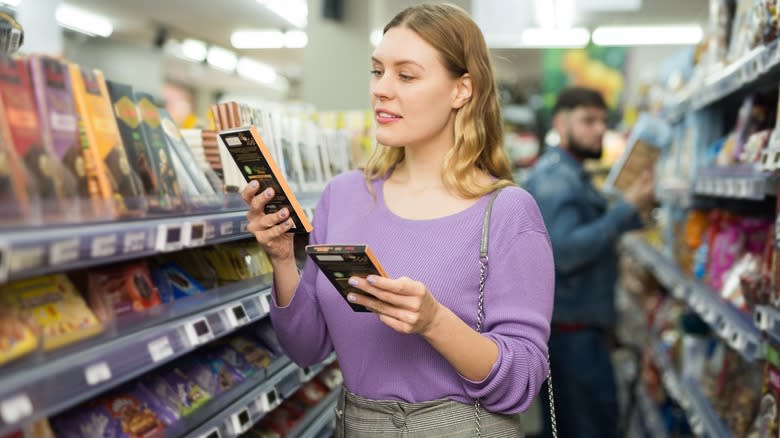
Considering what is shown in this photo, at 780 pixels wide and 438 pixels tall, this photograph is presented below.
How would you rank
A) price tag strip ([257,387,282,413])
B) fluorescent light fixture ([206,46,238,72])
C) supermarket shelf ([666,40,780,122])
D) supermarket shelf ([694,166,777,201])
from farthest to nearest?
fluorescent light fixture ([206,46,238,72]), supermarket shelf ([694,166,777,201]), supermarket shelf ([666,40,780,122]), price tag strip ([257,387,282,413])

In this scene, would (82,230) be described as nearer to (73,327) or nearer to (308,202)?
(73,327)

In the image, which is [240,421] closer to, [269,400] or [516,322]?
[269,400]

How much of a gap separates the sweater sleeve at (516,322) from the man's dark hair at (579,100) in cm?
230

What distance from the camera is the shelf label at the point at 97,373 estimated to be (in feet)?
3.70

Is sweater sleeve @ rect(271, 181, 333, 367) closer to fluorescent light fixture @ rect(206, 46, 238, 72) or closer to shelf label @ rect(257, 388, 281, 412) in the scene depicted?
shelf label @ rect(257, 388, 281, 412)

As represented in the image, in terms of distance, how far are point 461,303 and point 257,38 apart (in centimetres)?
1044

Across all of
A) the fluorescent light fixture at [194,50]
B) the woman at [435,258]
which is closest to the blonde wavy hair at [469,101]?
the woman at [435,258]

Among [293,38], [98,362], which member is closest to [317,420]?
[98,362]

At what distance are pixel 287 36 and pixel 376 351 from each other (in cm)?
985

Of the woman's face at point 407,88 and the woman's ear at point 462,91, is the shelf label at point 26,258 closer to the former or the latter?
the woman's face at point 407,88

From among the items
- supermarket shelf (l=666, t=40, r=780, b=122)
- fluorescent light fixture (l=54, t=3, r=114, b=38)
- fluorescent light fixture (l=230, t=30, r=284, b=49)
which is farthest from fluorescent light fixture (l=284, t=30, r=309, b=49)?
supermarket shelf (l=666, t=40, r=780, b=122)

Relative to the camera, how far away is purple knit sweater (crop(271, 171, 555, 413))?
4.86 feet

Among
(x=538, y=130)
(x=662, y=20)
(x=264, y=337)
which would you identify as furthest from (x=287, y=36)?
(x=264, y=337)

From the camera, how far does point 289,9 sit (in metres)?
6.32
